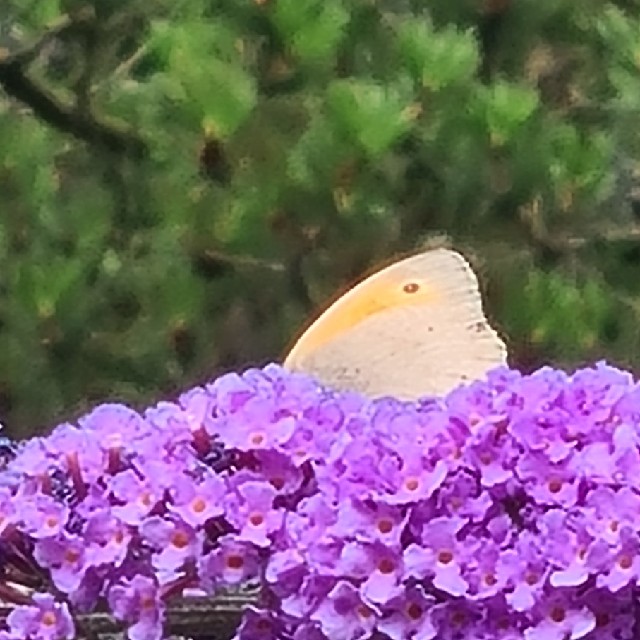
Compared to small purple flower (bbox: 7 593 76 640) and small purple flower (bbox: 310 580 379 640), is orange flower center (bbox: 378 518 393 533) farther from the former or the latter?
small purple flower (bbox: 7 593 76 640)

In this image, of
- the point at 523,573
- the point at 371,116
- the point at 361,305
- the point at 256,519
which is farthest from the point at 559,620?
the point at 371,116

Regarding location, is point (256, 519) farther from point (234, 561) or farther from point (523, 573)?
point (523, 573)

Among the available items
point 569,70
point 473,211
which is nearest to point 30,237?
point 473,211

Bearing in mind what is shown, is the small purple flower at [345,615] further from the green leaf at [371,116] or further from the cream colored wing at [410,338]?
the green leaf at [371,116]

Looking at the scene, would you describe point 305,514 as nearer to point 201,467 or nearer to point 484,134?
point 201,467

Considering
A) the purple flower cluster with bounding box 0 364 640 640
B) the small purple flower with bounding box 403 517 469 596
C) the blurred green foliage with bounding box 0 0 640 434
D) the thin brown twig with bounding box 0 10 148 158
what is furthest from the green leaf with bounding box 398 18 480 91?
the small purple flower with bounding box 403 517 469 596

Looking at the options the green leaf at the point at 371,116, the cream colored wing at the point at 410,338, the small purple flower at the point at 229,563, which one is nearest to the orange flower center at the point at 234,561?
the small purple flower at the point at 229,563
